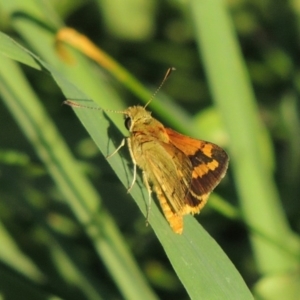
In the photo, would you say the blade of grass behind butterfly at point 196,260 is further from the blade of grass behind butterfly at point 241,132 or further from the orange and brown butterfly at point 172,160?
the blade of grass behind butterfly at point 241,132

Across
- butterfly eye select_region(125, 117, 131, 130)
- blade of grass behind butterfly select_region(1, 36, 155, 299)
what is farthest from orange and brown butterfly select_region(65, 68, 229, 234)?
blade of grass behind butterfly select_region(1, 36, 155, 299)

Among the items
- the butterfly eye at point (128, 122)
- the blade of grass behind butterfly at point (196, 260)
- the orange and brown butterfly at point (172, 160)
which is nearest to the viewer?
the blade of grass behind butterfly at point (196, 260)

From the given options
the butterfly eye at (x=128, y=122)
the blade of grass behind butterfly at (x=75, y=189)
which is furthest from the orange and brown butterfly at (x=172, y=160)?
the blade of grass behind butterfly at (x=75, y=189)

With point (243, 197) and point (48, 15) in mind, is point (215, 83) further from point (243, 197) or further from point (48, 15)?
point (48, 15)

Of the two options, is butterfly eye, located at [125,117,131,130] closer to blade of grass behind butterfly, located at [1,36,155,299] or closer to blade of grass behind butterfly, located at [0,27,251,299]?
blade of grass behind butterfly, located at [1,36,155,299]

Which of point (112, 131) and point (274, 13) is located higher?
point (274, 13)

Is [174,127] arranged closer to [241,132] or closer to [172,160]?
[241,132]

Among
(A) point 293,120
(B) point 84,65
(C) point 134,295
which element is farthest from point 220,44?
(A) point 293,120
